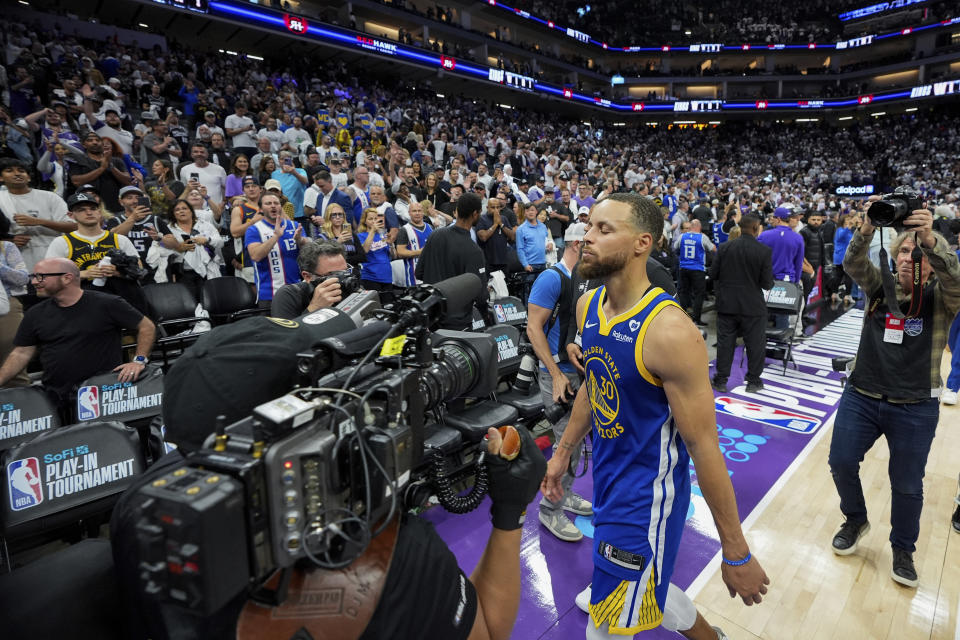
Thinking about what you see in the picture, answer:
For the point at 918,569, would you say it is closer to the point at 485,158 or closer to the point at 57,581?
the point at 57,581

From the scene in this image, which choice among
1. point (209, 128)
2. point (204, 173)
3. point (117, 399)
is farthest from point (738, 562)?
point (209, 128)

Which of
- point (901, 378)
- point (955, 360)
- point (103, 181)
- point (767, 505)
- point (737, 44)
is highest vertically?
point (737, 44)

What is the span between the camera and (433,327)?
1225 millimetres

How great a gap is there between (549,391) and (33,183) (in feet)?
25.9

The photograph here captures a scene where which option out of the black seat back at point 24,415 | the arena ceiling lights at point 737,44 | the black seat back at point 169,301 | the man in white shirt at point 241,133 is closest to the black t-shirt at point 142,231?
the black seat back at point 169,301

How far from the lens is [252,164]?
873 centimetres

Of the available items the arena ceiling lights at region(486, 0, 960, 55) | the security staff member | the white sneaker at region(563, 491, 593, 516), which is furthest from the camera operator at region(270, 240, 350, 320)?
the arena ceiling lights at region(486, 0, 960, 55)

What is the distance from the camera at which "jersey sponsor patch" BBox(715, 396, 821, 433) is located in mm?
4809

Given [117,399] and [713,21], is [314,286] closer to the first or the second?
[117,399]

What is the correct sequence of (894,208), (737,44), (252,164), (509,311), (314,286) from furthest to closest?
(737,44)
(252,164)
(509,311)
(314,286)
(894,208)

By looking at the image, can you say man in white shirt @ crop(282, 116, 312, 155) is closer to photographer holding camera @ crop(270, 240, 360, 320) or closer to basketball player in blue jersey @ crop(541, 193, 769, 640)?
photographer holding camera @ crop(270, 240, 360, 320)

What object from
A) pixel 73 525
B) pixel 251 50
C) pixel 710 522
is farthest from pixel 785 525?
pixel 251 50

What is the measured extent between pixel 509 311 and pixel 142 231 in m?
4.01

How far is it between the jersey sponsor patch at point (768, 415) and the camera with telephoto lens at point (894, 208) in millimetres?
3004
